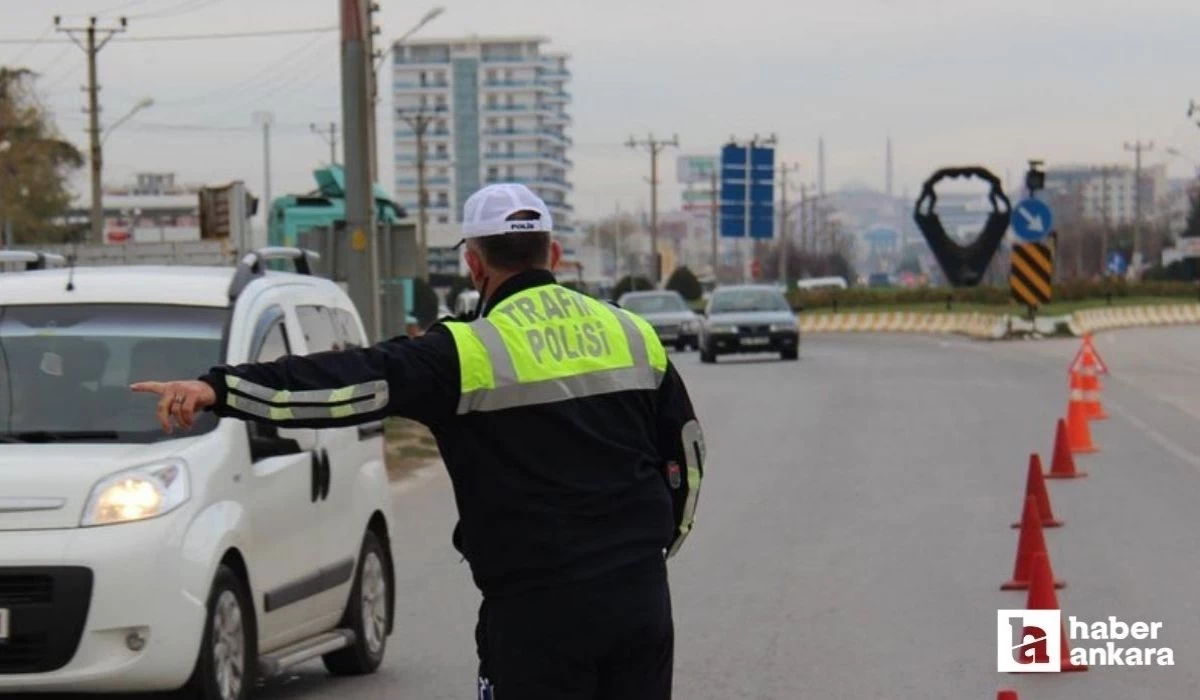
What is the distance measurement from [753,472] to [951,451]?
8.34ft

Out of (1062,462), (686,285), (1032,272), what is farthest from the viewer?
(686,285)

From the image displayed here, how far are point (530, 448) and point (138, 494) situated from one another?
3.13 m

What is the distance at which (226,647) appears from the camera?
800 centimetres

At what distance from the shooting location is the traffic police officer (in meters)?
4.79

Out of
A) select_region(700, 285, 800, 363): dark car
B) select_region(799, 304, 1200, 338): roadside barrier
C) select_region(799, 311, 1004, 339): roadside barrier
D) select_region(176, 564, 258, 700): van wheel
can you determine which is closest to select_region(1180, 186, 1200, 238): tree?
select_region(799, 304, 1200, 338): roadside barrier

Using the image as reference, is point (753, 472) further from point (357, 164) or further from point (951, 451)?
point (357, 164)

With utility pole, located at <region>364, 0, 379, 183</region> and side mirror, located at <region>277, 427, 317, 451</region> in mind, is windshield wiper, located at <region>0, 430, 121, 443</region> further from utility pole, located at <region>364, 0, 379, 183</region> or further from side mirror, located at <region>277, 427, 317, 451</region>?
utility pole, located at <region>364, 0, 379, 183</region>

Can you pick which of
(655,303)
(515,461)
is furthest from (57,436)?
(655,303)

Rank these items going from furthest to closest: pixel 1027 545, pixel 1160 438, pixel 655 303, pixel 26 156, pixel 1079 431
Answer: pixel 26 156 < pixel 655 303 < pixel 1160 438 < pixel 1079 431 < pixel 1027 545

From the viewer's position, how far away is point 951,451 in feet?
69.8

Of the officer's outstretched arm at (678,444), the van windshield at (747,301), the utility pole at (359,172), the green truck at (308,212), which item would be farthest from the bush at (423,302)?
the officer's outstretched arm at (678,444)

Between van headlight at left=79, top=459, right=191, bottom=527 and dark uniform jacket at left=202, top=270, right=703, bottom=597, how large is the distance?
2.88m

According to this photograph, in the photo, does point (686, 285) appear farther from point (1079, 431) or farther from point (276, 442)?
point (276, 442)

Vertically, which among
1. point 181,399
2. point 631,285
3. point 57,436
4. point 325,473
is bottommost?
point 631,285
